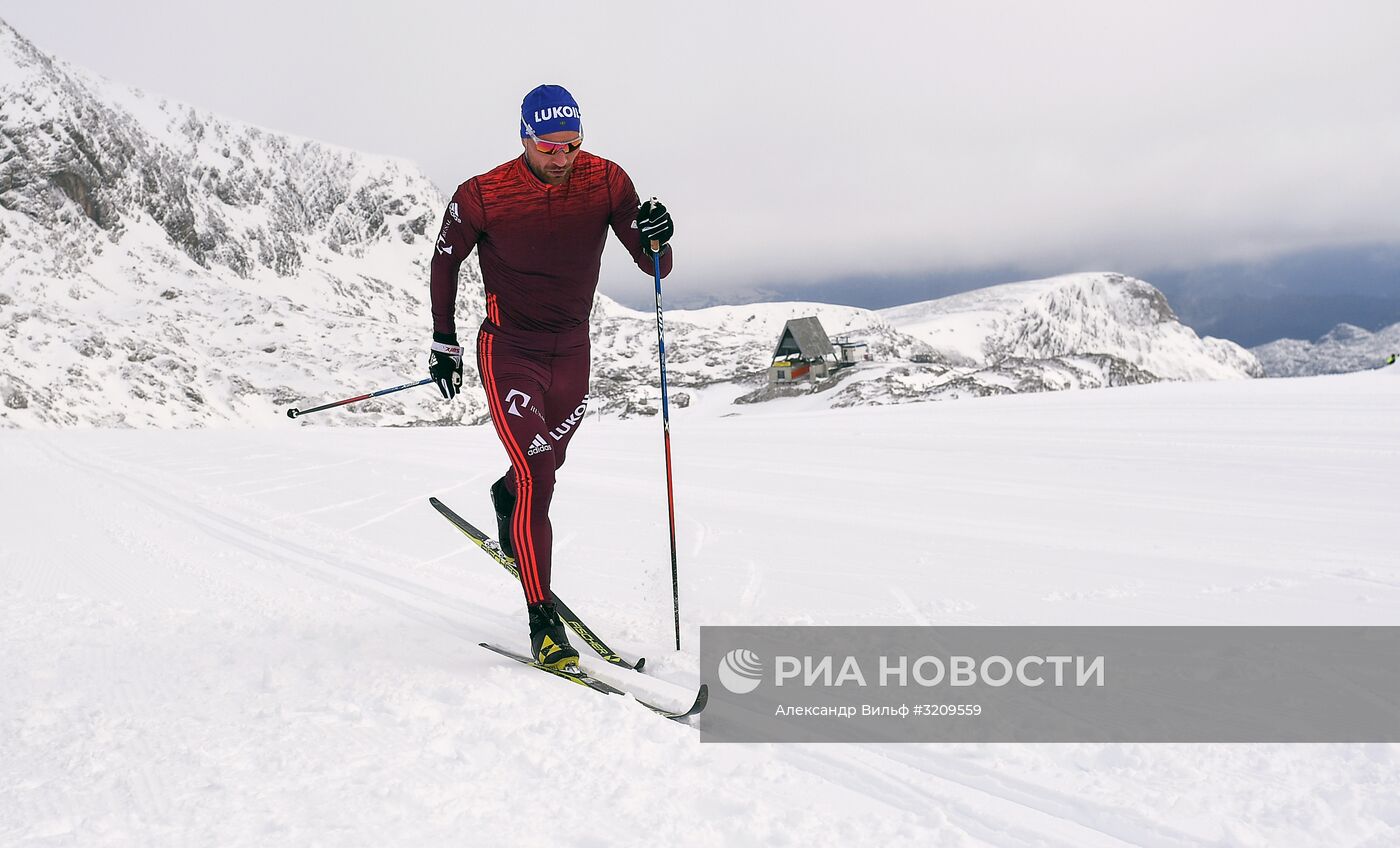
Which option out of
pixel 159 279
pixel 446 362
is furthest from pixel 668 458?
pixel 159 279

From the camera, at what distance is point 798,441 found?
1297 centimetres

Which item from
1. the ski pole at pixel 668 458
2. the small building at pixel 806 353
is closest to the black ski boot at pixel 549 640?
the ski pole at pixel 668 458

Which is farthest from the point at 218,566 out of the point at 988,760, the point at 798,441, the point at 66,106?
the point at 66,106

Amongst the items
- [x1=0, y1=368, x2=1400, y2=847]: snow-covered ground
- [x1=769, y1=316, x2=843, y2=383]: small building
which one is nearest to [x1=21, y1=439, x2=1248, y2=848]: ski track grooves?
[x1=0, y1=368, x2=1400, y2=847]: snow-covered ground

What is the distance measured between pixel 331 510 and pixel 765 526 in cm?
413

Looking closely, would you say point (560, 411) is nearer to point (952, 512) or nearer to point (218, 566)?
point (218, 566)

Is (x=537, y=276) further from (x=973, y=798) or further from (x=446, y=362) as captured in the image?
(x=973, y=798)

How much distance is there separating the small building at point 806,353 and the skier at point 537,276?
6363cm

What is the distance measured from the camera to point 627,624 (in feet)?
13.5

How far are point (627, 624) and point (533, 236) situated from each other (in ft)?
6.79

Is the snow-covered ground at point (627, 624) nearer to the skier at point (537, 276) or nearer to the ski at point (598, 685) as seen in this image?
the ski at point (598, 685)

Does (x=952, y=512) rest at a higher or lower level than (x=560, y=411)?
lower

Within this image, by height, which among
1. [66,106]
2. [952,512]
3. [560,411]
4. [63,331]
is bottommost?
[952,512]

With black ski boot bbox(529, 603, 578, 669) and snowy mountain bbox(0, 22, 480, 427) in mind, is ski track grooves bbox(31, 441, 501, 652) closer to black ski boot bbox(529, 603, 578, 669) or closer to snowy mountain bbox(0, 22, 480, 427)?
black ski boot bbox(529, 603, 578, 669)
